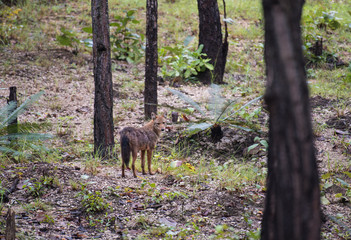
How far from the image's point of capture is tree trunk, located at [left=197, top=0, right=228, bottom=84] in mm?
10203

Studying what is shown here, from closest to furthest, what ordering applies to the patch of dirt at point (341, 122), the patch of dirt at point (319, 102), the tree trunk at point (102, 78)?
the tree trunk at point (102, 78), the patch of dirt at point (341, 122), the patch of dirt at point (319, 102)

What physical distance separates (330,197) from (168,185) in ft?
7.30

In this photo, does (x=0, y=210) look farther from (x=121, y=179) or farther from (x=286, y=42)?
(x=286, y=42)

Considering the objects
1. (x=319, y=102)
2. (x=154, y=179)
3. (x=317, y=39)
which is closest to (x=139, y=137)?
(x=154, y=179)

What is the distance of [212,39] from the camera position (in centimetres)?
1041

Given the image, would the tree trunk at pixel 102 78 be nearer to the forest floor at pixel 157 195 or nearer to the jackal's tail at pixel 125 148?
the forest floor at pixel 157 195

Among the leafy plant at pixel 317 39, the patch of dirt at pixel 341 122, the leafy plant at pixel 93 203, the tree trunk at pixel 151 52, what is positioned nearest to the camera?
the leafy plant at pixel 93 203

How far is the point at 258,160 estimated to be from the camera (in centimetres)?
639

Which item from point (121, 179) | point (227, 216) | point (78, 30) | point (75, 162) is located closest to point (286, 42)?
point (227, 216)

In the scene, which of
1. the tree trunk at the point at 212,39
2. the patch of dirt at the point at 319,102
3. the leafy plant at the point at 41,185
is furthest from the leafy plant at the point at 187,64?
the leafy plant at the point at 41,185

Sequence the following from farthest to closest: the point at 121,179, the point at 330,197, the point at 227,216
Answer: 1. the point at 121,179
2. the point at 330,197
3. the point at 227,216

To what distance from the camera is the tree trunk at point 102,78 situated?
224 inches

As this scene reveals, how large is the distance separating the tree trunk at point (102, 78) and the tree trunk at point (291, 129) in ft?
13.3

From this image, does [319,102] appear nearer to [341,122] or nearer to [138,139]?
[341,122]
